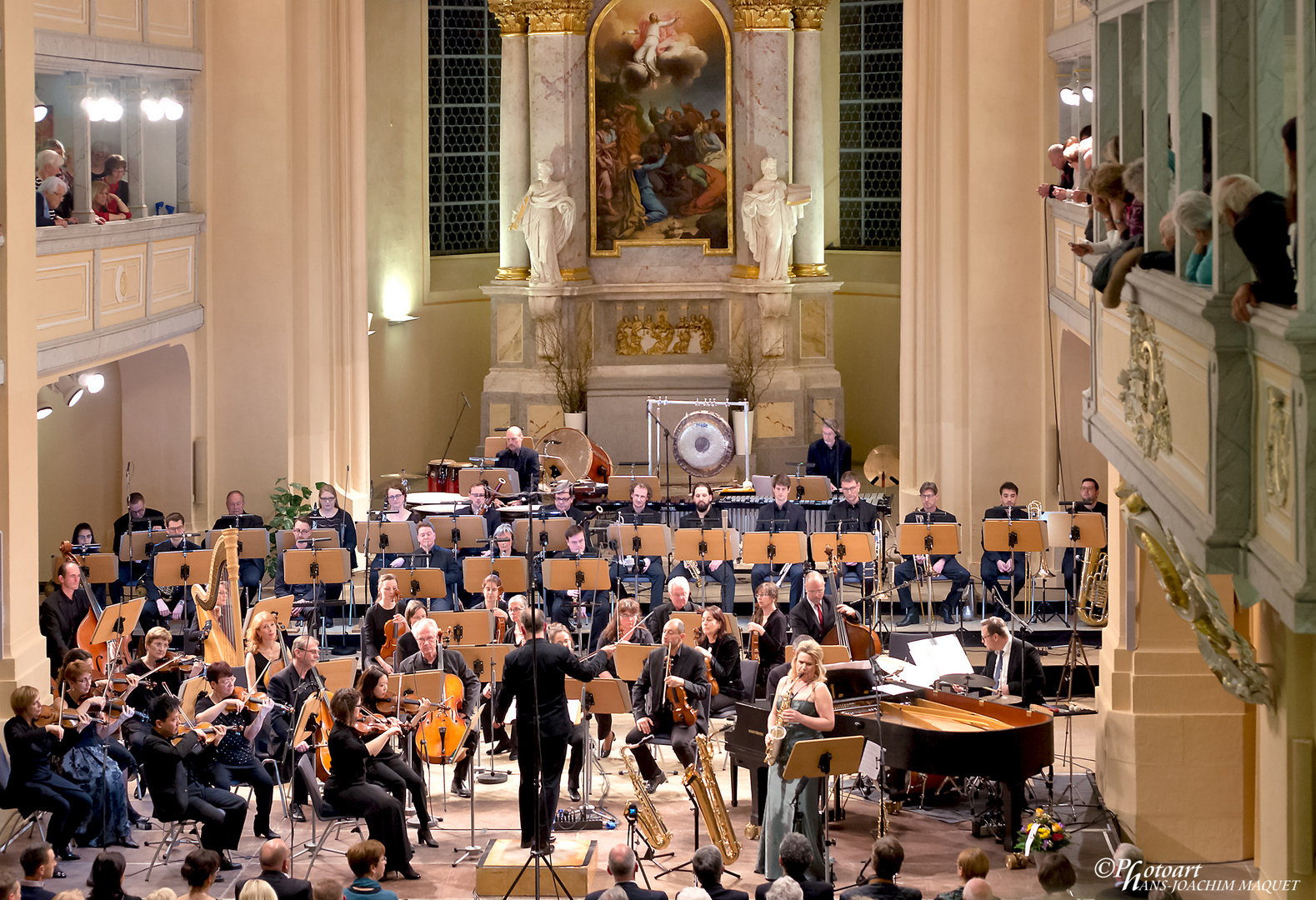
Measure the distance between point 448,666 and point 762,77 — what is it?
11447 millimetres

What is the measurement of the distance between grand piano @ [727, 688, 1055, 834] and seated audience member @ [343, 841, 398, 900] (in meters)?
2.87

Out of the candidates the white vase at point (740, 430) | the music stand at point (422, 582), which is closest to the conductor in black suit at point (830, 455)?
the white vase at point (740, 430)

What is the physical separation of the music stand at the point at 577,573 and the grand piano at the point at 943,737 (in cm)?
320

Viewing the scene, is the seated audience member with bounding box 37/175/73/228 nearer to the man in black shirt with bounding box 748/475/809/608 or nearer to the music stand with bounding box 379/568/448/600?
the music stand with bounding box 379/568/448/600

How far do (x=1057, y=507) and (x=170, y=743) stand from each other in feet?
32.7

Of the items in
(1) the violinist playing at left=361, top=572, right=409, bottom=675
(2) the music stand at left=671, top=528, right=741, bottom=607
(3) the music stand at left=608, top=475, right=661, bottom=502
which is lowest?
(1) the violinist playing at left=361, top=572, right=409, bottom=675

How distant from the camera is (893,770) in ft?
38.8

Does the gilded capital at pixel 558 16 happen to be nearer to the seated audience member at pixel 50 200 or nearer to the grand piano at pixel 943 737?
the seated audience member at pixel 50 200

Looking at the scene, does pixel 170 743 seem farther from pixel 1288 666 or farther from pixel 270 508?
pixel 270 508

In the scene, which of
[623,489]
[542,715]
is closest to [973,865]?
[542,715]

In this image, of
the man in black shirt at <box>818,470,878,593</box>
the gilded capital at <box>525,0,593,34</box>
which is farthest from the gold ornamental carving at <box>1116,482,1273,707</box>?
the gilded capital at <box>525,0,593,34</box>

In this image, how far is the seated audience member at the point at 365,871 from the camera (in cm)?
857

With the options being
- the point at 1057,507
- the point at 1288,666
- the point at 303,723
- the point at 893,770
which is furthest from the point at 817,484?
the point at 1288,666

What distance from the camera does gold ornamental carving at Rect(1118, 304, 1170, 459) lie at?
769 cm
